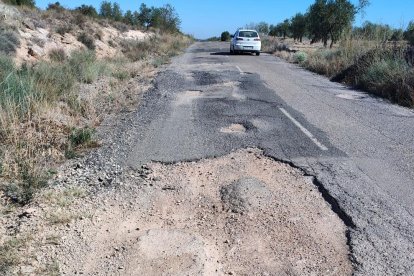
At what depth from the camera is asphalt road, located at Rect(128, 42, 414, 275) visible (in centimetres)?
403

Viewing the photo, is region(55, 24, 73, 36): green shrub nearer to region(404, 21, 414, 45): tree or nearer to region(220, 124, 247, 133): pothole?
region(404, 21, 414, 45): tree

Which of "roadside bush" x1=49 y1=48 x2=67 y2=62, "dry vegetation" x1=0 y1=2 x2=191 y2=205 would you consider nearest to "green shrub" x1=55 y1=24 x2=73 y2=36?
"roadside bush" x1=49 y1=48 x2=67 y2=62

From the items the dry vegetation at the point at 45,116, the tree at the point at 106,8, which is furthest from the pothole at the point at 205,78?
the tree at the point at 106,8

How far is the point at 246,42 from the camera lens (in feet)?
92.5

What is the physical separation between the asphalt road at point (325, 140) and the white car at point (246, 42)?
15.8 meters

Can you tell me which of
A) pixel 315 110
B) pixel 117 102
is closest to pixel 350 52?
pixel 315 110

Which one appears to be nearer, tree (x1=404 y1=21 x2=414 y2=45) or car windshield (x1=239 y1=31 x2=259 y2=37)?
tree (x1=404 y1=21 x2=414 y2=45)

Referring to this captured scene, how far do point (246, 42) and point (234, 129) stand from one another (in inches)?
851

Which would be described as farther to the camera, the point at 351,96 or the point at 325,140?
the point at 351,96

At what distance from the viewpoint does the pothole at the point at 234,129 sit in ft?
24.4

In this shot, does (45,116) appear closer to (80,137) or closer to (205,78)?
(80,137)

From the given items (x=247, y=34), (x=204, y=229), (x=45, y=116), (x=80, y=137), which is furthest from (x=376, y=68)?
(x=247, y=34)

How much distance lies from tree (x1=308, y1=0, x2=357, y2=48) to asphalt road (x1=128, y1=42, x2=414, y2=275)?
27301mm

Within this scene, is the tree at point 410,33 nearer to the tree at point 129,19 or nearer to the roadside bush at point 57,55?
the roadside bush at point 57,55
